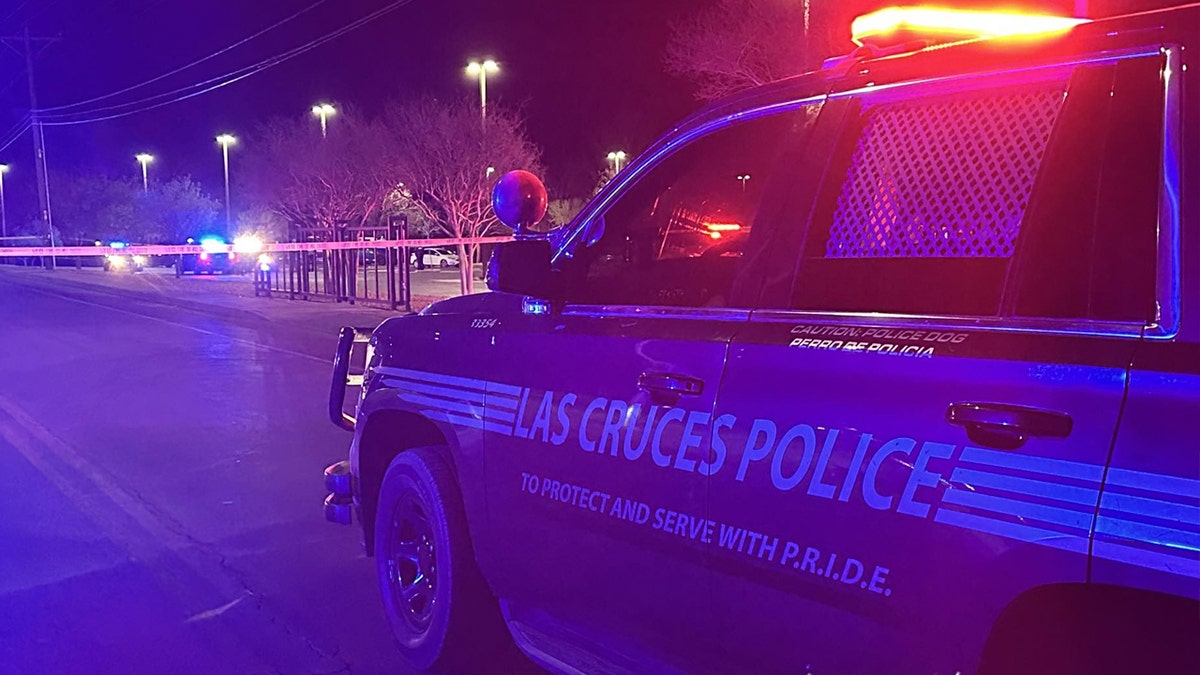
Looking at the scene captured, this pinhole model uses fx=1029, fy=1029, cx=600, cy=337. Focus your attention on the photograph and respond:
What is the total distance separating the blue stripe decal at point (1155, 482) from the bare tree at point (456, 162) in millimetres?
21037

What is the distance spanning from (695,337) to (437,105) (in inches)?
993

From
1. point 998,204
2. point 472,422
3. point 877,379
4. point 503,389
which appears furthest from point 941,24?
point 472,422

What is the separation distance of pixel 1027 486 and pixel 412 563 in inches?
111

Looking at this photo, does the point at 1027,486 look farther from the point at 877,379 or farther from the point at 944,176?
the point at 944,176

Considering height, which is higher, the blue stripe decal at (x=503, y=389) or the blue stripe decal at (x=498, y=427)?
the blue stripe decal at (x=503, y=389)

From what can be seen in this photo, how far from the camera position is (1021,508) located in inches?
77.4

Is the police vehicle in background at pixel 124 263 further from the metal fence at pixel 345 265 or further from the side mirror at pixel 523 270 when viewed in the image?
the side mirror at pixel 523 270

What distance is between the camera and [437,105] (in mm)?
26859

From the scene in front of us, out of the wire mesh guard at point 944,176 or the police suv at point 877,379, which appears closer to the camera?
the police suv at point 877,379

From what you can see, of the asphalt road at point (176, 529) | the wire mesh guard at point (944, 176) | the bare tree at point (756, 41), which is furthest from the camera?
the bare tree at point (756, 41)

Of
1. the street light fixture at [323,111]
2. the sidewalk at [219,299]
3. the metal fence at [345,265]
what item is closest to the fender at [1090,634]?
the sidewalk at [219,299]

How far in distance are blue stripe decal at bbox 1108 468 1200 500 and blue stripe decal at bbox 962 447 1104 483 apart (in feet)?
0.10

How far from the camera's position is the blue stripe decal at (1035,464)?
74.0 inches

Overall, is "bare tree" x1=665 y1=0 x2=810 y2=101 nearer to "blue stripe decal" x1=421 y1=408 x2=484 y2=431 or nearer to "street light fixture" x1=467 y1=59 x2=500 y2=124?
"street light fixture" x1=467 y1=59 x2=500 y2=124
